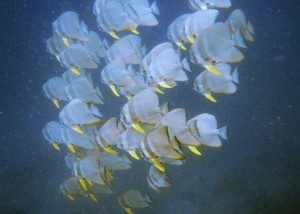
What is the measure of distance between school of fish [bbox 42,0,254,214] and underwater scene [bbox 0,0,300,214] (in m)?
0.01

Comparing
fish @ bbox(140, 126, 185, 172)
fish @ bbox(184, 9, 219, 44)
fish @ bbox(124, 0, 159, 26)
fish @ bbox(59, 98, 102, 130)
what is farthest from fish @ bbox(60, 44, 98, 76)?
fish @ bbox(140, 126, 185, 172)

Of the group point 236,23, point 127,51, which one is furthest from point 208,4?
point 127,51

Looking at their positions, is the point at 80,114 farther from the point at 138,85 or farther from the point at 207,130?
the point at 207,130

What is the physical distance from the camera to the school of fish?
9.55 ft

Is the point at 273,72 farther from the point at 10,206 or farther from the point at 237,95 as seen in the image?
the point at 10,206

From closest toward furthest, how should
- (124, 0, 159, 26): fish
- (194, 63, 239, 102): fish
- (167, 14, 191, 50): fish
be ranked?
(194, 63, 239, 102): fish
(167, 14, 191, 50): fish
(124, 0, 159, 26): fish

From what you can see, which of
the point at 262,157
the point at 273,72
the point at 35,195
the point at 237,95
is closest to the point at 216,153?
the point at 262,157

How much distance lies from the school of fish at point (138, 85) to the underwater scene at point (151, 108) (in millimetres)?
13

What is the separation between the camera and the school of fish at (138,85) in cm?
291

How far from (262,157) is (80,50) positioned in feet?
21.4

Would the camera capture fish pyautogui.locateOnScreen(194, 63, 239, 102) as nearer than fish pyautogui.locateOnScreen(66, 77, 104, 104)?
Yes

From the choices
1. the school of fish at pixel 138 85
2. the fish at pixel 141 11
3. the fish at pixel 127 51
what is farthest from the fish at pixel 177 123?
the fish at pixel 141 11

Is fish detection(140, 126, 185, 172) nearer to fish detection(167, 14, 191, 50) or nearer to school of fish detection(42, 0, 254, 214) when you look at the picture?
school of fish detection(42, 0, 254, 214)

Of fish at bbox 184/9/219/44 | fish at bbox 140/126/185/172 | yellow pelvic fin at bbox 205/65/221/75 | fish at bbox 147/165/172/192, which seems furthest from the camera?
fish at bbox 147/165/172/192
